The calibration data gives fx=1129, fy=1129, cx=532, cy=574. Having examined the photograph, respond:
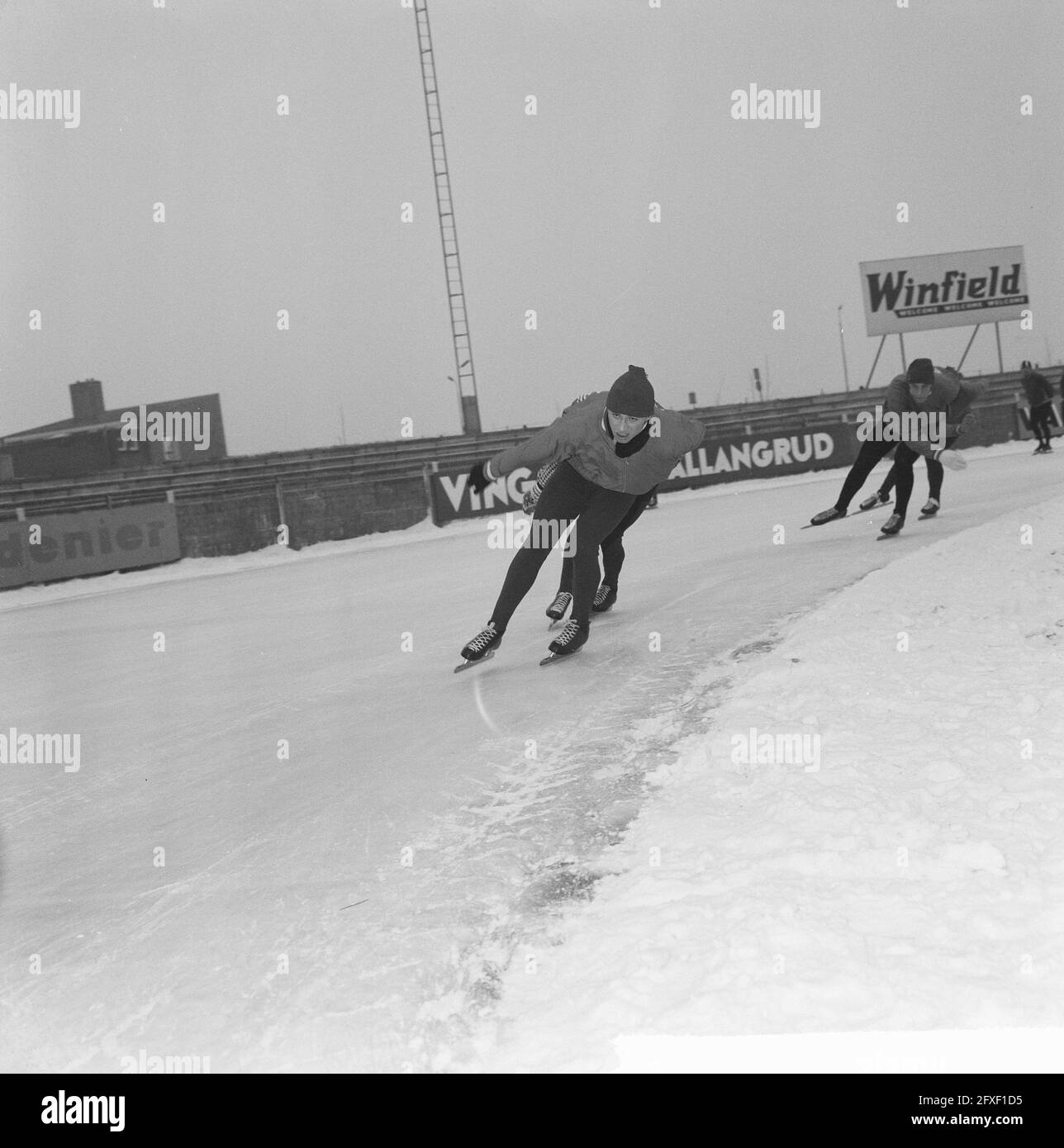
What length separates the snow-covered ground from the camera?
2357 mm

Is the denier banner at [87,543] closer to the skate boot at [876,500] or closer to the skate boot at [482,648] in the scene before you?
the skate boot at [876,500]

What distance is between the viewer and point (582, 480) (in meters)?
6.02

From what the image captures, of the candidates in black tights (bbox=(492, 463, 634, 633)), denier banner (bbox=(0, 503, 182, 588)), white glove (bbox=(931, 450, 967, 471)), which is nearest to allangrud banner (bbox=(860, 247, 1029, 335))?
denier banner (bbox=(0, 503, 182, 588))

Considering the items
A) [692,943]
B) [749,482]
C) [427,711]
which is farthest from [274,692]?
[749,482]

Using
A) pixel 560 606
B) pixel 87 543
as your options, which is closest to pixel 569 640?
pixel 560 606

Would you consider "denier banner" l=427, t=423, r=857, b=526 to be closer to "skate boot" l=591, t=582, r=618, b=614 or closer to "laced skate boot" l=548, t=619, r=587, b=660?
"skate boot" l=591, t=582, r=618, b=614

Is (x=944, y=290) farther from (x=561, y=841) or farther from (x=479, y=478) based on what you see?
(x=561, y=841)

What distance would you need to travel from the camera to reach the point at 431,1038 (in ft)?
7.58

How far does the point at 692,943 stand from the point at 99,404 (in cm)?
4544

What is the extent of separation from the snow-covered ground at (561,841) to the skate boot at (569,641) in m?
0.11

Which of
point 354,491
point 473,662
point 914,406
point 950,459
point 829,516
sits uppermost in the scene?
point 914,406

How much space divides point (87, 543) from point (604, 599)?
36.4 ft

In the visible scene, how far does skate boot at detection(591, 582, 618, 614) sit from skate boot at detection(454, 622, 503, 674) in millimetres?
1261
